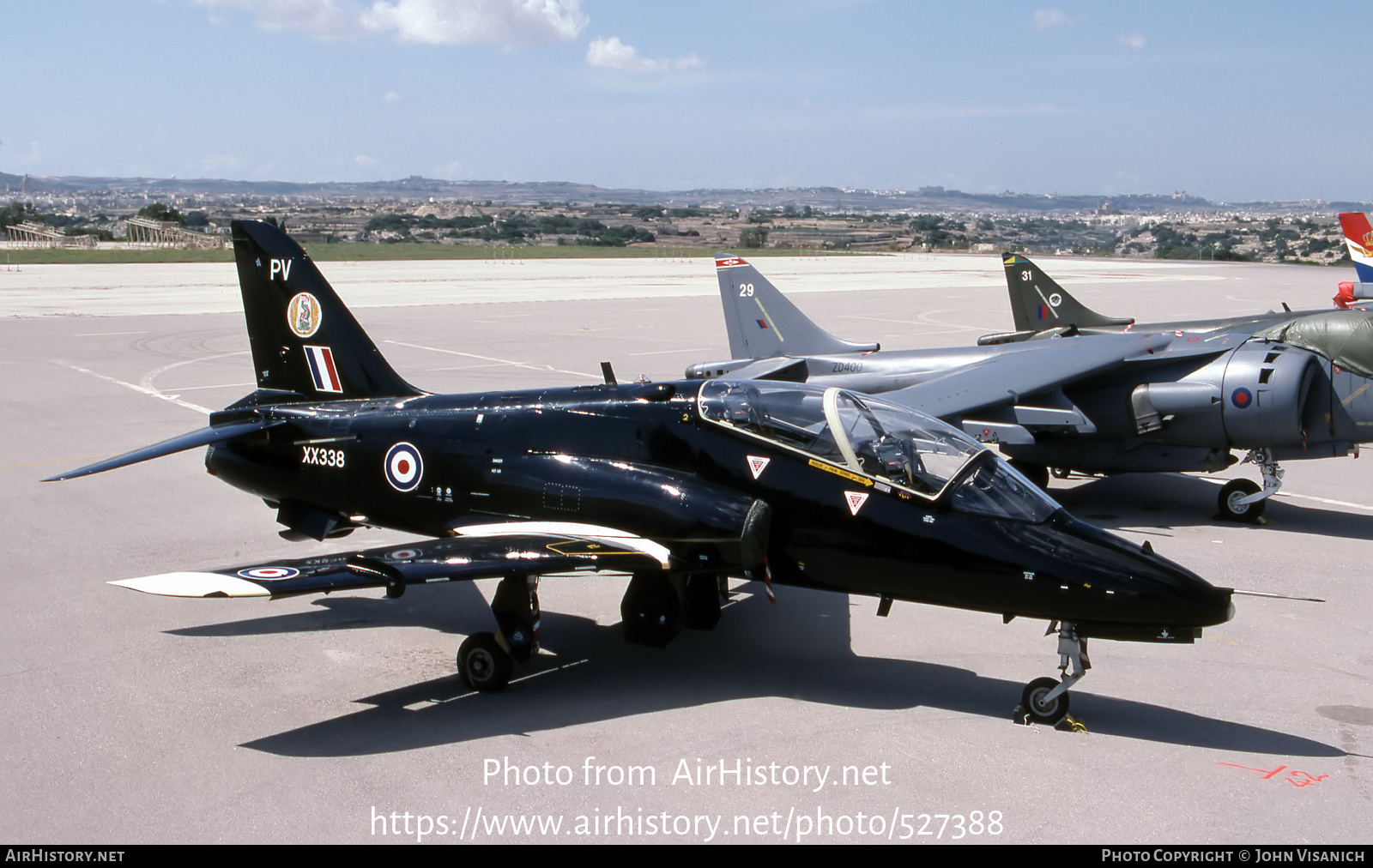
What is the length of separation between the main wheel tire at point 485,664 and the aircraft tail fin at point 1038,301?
17212mm

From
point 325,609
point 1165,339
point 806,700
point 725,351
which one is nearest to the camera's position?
point 806,700

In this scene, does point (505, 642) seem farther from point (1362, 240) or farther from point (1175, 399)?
point (1362, 240)

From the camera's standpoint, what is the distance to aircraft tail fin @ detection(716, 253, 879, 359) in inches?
758

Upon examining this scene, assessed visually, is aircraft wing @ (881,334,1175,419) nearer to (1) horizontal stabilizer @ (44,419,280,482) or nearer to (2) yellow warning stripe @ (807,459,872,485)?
(2) yellow warning stripe @ (807,459,872,485)

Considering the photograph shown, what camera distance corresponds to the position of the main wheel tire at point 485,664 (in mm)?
8711

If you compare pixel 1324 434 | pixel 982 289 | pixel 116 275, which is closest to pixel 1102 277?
pixel 982 289

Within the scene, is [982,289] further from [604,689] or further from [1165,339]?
[604,689]

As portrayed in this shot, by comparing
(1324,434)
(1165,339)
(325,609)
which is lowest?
(325,609)

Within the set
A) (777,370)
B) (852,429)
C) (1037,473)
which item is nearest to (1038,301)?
(1037,473)

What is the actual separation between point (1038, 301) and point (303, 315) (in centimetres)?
1658

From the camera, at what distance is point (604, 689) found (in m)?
8.88

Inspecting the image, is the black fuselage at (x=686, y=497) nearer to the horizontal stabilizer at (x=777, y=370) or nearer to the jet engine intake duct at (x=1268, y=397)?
the horizontal stabilizer at (x=777, y=370)

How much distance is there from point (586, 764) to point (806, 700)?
1932 millimetres

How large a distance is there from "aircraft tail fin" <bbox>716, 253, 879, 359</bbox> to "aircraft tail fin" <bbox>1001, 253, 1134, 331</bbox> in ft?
20.1
